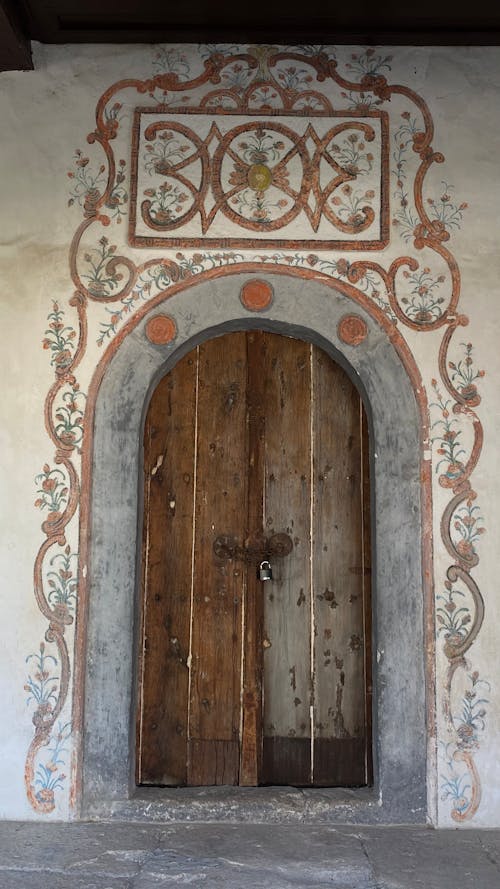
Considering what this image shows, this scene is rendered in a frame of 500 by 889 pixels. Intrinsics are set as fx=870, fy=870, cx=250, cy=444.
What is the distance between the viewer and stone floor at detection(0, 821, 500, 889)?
8.26 feet

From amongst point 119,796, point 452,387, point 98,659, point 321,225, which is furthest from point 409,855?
point 321,225

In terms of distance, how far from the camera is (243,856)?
2705 mm

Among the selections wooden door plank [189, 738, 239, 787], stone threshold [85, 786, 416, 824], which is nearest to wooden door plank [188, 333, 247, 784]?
wooden door plank [189, 738, 239, 787]

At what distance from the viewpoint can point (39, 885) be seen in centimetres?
248

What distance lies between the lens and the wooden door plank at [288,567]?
3.31 meters

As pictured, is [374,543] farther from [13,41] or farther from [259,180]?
[13,41]

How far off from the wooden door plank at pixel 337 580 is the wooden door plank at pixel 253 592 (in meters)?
0.22

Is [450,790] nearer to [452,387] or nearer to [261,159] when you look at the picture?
[452,387]

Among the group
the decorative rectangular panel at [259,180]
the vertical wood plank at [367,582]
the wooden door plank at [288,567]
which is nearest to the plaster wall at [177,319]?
the decorative rectangular panel at [259,180]

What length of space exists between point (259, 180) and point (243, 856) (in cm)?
236

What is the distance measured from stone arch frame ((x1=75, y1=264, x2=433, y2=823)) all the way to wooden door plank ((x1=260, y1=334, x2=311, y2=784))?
0.19 metres

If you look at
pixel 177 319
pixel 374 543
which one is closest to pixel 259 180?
pixel 177 319

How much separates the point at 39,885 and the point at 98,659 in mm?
783

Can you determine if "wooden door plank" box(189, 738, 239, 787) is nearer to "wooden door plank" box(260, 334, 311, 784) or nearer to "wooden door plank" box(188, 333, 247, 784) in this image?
"wooden door plank" box(188, 333, 247, 784)
